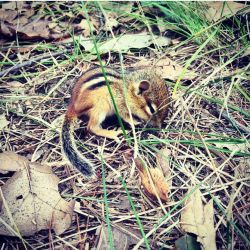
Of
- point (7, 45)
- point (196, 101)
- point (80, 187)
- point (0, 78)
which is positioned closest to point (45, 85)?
point (0, 78)

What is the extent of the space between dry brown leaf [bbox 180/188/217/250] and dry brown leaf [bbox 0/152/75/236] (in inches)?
35.0

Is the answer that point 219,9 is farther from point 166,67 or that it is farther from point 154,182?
point 154,182

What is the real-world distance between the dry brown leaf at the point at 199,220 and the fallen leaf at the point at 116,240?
41cm

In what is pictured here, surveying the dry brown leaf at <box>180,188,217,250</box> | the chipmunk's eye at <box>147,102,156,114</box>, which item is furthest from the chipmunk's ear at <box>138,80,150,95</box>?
the dry brown leaf at <box>180,188,217,250</box>

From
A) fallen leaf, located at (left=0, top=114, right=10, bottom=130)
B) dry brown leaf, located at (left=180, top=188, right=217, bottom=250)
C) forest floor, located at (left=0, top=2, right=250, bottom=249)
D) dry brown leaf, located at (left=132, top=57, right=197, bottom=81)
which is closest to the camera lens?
dry brown leaf, located at (left=180, top=188, right=217, bottom=250)

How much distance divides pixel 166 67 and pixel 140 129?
833 mm

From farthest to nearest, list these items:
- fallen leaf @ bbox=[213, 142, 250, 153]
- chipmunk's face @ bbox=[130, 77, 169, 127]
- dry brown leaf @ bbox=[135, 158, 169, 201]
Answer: chipmunk's face @ bbox=[130, 77, 169, 127], fallen leaf @ bbox=[213, 142, 250, 153], dry brown leaf @ bbox=[135, 158, 169, 201]

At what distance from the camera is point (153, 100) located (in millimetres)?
3102

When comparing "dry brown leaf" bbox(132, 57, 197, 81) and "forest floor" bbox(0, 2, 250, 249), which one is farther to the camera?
"dry brown leaf" bbox(132, 57, 197, 81)

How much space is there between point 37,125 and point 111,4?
2124mm

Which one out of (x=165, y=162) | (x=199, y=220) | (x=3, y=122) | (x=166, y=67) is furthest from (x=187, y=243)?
(x=3, y=122)

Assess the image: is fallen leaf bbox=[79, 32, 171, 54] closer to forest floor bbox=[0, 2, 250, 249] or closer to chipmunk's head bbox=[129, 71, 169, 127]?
forest floor bbox=[0, 2, 250, 249]

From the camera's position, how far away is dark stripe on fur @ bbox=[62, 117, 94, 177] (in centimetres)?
277

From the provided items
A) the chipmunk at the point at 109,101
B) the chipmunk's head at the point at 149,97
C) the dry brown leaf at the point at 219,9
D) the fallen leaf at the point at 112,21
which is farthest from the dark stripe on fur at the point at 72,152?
the dry brown leaf at the point at 219,9
